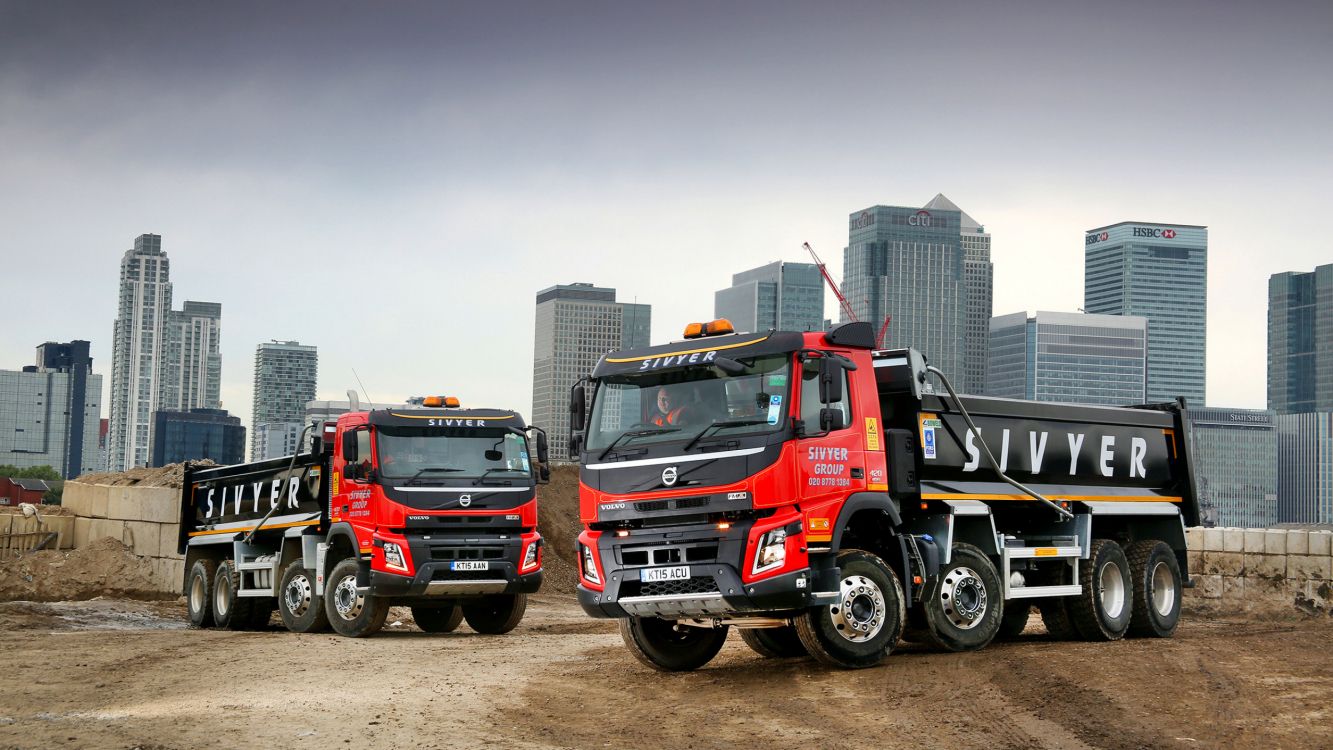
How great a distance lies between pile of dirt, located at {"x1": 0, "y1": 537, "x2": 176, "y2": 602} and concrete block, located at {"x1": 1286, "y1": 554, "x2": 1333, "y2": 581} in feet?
78.6

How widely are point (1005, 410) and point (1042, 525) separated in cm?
165

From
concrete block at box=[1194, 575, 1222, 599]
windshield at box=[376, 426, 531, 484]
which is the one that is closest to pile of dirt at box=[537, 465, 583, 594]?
windshield at box=[376, 426, 531, 484]

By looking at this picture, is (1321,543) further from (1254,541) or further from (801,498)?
(801,498)

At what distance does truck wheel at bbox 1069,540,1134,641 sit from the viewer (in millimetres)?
16828

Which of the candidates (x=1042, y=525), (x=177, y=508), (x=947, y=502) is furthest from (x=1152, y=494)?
(x=177, y=508)

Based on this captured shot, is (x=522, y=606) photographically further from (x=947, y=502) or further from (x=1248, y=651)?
(x=1248, y=651)

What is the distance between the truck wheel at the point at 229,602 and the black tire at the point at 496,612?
416cm

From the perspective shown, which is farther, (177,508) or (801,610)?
(177,508)

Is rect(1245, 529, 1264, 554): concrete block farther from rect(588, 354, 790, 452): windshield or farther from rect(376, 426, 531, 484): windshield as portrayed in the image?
rect(588, 354, 790, 452): windshield

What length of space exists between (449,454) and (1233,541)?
1318 cm

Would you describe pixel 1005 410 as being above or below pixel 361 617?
above

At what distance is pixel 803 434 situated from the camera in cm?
1280

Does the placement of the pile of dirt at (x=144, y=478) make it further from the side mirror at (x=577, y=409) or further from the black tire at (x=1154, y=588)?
the black tire at (x=1154, y=588)

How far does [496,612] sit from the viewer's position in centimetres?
2203
